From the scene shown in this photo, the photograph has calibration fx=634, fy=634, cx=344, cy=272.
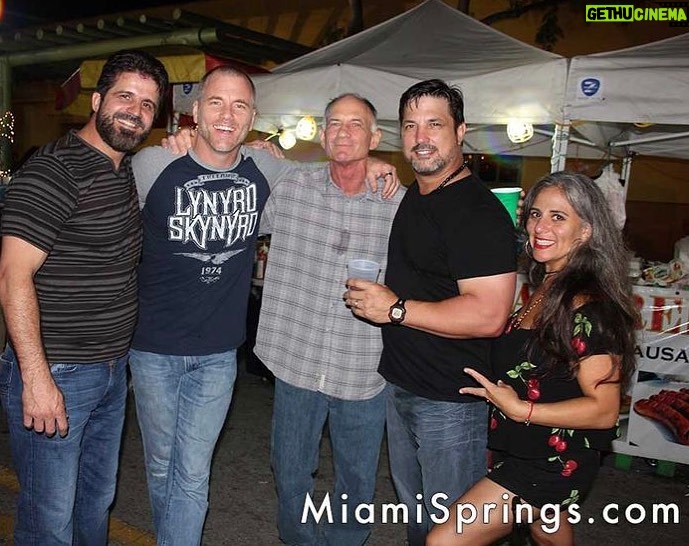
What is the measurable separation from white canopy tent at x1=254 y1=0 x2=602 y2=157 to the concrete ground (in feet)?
9.12

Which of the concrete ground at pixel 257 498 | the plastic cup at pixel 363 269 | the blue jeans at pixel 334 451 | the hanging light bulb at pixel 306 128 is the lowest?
the concrete ground at pixel 257 498

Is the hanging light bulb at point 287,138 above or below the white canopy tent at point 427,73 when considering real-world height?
below

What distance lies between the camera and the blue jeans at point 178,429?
9.68ft

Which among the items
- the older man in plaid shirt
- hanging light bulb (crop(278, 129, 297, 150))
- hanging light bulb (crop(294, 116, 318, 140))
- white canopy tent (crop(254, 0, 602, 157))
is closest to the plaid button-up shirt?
the older man in plaid shirt

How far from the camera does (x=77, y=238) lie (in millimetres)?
2457

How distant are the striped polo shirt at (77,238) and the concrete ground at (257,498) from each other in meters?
1.66

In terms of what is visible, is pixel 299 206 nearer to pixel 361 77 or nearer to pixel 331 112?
pixel 331 112

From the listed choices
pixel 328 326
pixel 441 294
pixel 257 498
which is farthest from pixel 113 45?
pixel 441 294

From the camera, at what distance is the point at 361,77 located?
536 cm

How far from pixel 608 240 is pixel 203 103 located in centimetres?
188

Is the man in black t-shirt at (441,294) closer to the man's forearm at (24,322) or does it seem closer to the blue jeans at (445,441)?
the blue jeans at (445,441)

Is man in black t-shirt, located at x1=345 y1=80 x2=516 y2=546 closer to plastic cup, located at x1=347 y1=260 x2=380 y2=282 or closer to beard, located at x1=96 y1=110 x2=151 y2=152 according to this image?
plastic cup, located at x1=347 y1=260 x2=380 y2=282

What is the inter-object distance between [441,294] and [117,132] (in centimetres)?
150

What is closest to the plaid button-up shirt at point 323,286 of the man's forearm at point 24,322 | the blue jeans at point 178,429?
the blue jeans at point 178,429
